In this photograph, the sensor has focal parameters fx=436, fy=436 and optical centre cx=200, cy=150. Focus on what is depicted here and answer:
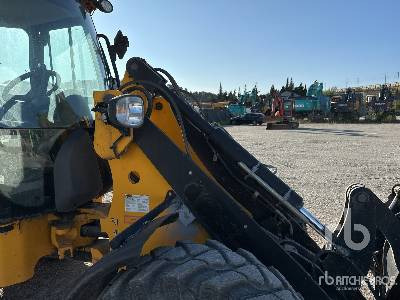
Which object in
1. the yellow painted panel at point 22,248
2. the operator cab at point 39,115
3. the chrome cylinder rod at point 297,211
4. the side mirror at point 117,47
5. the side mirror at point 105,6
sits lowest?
the yellow painted panel at point 22,248

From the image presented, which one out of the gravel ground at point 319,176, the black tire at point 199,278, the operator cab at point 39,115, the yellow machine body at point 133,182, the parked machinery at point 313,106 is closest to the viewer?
the black tire at point 199,278

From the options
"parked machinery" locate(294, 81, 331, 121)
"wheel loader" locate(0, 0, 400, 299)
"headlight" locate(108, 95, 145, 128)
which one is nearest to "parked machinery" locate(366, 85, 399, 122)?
"parked machinery" locate(294, 81, 331, 121)

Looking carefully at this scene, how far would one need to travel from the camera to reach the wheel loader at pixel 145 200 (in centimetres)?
206

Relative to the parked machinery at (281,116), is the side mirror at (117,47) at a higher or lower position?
higher

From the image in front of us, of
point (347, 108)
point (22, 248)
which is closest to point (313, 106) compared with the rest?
point (347, 108)

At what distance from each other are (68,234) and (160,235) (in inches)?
45.2

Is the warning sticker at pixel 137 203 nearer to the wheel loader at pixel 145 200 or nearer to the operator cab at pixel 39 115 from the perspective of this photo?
the wheel loader at pixel 145 200

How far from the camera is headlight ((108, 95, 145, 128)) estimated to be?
7.52 ft

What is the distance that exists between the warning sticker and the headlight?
0.43 m

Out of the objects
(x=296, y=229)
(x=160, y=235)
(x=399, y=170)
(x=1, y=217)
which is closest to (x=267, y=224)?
(x=296, y=229)

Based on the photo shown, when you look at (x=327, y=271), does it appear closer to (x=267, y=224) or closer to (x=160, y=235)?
(x=267, y=224)

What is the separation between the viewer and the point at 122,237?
232 centimetres

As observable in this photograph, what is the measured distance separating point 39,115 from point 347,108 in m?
35.5

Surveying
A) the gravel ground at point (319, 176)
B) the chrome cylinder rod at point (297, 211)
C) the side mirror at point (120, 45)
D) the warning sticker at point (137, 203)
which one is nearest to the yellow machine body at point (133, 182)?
the warning sticker at point (137, 203)
